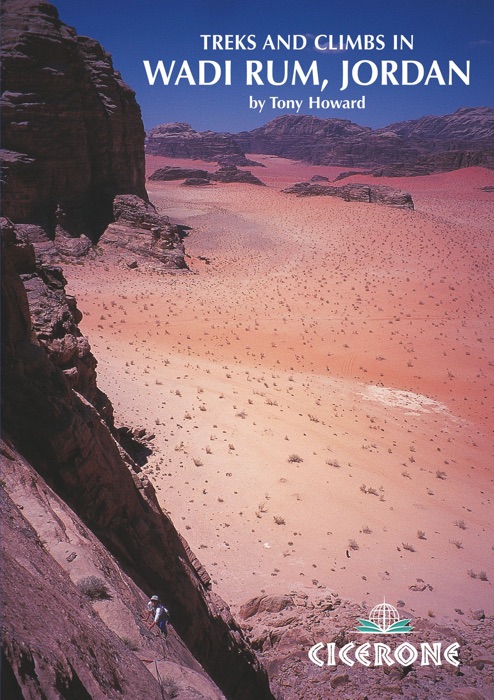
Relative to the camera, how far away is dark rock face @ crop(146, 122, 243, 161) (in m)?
118

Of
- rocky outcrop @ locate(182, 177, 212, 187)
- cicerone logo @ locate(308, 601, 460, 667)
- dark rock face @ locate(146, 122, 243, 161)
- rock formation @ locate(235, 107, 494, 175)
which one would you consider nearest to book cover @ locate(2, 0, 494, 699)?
cicerone logo @ locate(308, 601, 460, 667)

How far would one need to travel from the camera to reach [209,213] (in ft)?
149

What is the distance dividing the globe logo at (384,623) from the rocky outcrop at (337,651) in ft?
0.27

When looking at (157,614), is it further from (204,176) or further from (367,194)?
(204,176)

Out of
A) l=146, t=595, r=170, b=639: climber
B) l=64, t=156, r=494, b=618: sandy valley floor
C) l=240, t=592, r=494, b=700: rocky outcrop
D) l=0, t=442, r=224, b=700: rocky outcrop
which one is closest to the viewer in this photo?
l=0, t=442, r=224, b=700: rocky outcrop

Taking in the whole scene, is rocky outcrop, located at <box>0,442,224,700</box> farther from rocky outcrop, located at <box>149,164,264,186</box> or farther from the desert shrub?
rocky outcrop, located at <box>149,164,264,186</box>

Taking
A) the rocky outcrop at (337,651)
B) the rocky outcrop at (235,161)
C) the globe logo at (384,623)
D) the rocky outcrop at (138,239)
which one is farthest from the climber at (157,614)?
the rocky outcrop at (235,161)

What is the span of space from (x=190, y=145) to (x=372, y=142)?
154ft

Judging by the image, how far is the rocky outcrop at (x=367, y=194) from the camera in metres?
50.3

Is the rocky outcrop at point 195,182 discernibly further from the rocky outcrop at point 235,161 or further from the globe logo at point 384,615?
the globe logo at point 384,615

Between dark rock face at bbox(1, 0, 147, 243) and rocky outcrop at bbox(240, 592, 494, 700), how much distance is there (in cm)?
2347

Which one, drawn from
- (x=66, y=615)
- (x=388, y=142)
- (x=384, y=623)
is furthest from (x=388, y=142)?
(x=66, y=615)

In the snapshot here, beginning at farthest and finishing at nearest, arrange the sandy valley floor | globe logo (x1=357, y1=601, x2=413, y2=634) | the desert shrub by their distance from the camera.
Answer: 1. the sandy valley floor
2. globe logo (x1=357, y1=601, x2=413, y2=634)
3. the desert shrub

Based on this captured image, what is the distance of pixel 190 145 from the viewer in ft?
401
